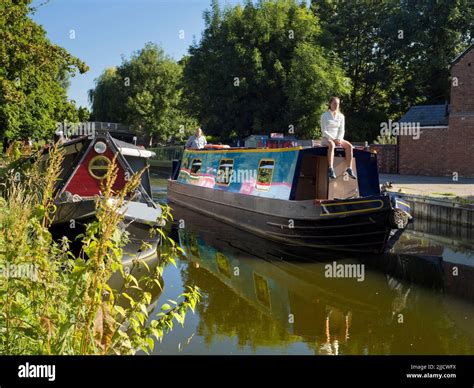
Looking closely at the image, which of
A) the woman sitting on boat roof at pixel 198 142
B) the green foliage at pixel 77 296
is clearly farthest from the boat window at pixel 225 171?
the green foliage at pixel 77 296

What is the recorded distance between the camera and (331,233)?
11109mm

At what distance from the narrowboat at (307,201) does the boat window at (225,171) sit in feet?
0.10

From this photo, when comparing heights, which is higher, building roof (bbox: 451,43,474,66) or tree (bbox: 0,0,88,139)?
building roof (bbox: 451,43,474,66)

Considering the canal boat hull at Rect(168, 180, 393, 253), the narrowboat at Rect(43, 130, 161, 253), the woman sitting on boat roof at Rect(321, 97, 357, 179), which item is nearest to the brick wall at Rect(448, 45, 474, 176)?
the canal boat hull at Rect(168, 180, 393, 253)

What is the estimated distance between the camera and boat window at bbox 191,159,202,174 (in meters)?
18.7

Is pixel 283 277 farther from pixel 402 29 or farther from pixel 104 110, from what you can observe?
pixel 104 110

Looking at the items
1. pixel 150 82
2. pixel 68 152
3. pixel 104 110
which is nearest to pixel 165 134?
pixel 150 82

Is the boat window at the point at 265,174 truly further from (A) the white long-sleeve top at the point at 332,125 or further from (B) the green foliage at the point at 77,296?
(B) the green foliage at the point at 77,296

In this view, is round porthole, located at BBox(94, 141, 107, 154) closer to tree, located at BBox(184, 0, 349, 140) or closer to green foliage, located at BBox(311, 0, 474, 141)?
tree, located at BBox(184, 0, 349, 140)

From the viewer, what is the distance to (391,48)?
36.2 metres

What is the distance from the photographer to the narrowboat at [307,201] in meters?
10.6

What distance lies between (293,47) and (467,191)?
17.7 m

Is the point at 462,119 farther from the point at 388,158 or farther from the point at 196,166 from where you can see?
the point at 196,166

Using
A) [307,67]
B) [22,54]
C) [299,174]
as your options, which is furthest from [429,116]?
[22,54]
